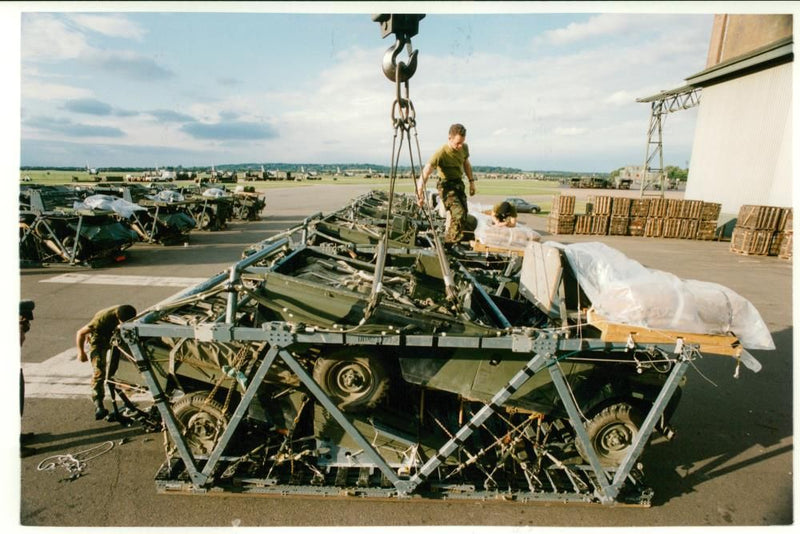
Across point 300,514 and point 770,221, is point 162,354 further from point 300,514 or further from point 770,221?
point 770,221

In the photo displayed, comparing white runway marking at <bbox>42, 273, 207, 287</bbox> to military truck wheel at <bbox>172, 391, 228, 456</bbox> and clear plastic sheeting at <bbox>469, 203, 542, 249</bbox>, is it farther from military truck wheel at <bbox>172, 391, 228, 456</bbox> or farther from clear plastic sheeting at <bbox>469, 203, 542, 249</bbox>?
clear plastic sheeting at <bbox>469, 203, 542, 249</bbox>

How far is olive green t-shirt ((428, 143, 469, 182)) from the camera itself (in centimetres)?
619

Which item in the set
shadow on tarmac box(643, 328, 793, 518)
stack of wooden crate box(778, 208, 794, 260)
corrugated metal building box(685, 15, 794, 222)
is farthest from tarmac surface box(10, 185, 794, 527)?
corrugated metal building box(685, 15, 794, 222)

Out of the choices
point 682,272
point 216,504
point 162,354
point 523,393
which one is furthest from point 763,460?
point 682,272

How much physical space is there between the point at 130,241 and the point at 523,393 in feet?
39.0

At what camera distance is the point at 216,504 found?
3330 mm

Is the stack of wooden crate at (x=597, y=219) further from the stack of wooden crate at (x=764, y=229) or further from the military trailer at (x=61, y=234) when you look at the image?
the military trailer at (x=61, y=234)

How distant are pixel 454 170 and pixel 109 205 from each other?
1120 centimetres

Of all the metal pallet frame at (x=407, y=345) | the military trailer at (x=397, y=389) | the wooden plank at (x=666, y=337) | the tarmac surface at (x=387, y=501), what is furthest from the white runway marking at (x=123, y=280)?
the wooden plank at (x=666, y=337)

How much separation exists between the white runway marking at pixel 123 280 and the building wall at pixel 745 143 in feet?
71.7

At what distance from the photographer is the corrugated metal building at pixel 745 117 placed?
16.9 m

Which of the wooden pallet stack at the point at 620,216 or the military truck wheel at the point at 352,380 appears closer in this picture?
the military truck wheel at the point at 352,380

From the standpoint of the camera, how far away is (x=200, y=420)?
3664 mm
